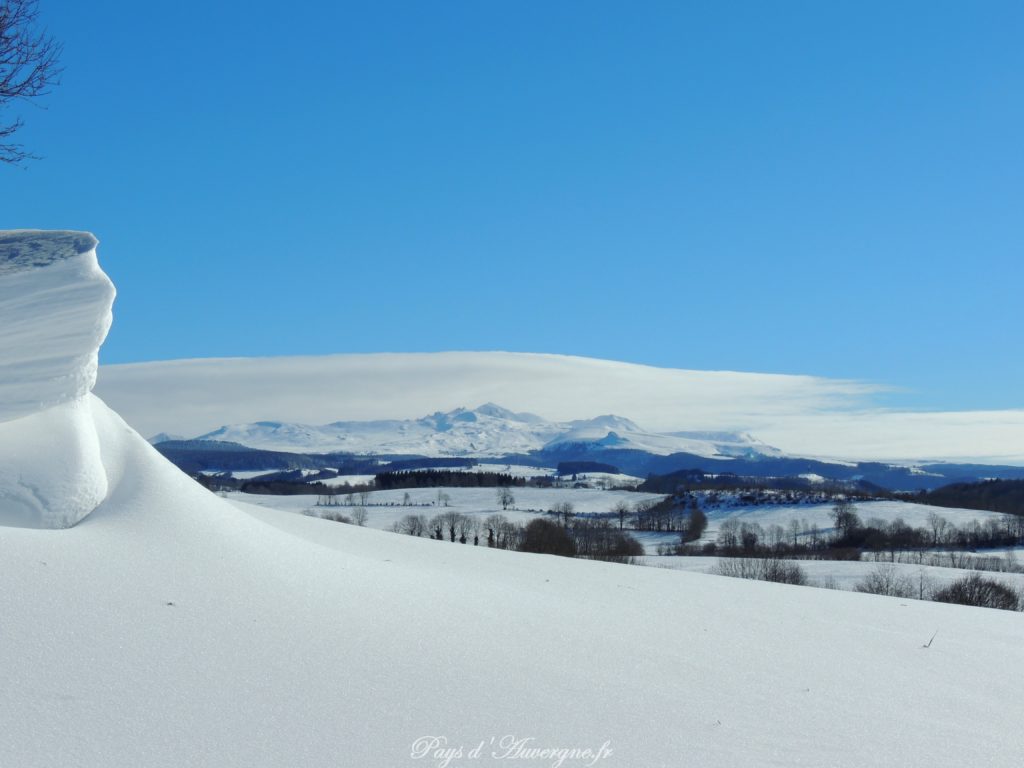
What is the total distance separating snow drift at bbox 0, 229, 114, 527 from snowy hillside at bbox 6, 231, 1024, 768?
0.05 metres

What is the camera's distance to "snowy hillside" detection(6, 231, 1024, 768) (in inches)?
196

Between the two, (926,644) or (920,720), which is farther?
(926,644)

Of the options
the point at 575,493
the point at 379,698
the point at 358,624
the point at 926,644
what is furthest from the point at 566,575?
the point at 575,493

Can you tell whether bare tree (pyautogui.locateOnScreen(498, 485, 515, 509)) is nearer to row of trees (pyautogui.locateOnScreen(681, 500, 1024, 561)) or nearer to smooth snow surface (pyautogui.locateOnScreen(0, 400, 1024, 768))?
row of trees (pyautogui.locateOnScreen(681, 500, 1024, 561))

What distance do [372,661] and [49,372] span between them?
5.32m

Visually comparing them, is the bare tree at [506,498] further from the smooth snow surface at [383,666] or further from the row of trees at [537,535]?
the smooth snow surface at [383,666]

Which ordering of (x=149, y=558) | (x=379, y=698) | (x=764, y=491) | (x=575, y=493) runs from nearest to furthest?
(x=379, y=698), (x=149, y=558), (x=764, y=491), (x=575, y=493)

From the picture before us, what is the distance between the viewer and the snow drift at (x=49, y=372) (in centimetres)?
794

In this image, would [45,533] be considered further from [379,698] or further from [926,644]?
[926,644]

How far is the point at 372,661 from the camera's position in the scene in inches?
238

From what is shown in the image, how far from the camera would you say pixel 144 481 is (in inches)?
341

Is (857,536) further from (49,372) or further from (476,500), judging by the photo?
(49,372)

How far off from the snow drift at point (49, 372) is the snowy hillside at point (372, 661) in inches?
2.0

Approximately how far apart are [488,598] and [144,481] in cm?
349
